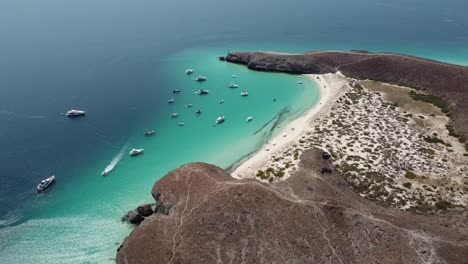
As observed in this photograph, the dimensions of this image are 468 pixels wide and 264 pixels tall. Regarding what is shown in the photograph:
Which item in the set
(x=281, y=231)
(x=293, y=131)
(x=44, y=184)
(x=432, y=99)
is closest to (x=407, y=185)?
(x=293, y=131)

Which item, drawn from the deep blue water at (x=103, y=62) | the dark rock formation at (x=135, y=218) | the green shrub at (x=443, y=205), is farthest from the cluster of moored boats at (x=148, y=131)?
the green shrub at (x=443, y=205)

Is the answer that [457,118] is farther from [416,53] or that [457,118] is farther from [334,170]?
[416,53]

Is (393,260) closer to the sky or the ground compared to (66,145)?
closer to the sky

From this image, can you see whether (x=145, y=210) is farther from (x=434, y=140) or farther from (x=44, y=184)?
(x=434, y=140)

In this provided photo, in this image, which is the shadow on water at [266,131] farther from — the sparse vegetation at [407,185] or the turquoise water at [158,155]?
the sparse vegetation at [407,185]

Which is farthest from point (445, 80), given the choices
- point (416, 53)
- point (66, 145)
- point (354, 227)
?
point (66, 145)

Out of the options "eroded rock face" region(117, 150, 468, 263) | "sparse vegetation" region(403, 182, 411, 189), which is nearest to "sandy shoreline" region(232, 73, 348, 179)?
"eroded rock face" region(117, 150, 468, 263)

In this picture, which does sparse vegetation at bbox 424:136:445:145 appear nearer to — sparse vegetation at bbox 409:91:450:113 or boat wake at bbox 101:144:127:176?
sparse vegetation at bbox 409:91:450:113
